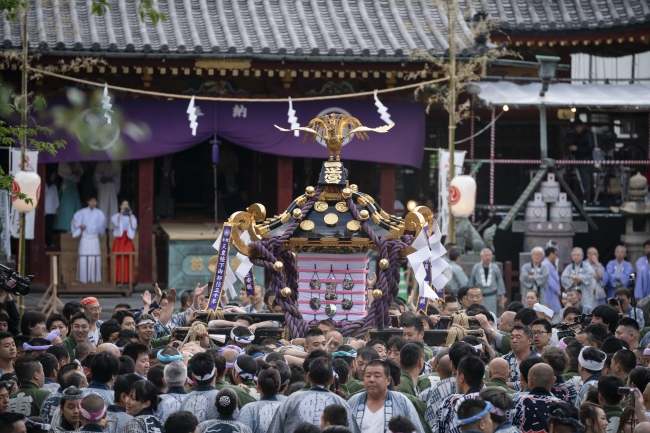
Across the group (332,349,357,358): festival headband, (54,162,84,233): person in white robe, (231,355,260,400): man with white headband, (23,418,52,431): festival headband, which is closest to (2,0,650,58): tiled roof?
(54,162,84,233): person in white robe

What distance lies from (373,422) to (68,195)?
1476 cm

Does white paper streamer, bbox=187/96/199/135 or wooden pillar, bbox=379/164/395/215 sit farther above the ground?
white paper streamer, bbox=187/96/199/135

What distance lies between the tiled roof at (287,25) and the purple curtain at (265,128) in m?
1.15

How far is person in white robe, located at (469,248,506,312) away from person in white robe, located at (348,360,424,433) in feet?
33.7

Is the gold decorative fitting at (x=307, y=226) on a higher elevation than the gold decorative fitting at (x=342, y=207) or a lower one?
lower

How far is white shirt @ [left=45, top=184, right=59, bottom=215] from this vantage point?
21.4m

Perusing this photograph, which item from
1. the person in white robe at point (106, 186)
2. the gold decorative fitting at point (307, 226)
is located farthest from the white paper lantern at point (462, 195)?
the gold decorative fitting at point (307, 226)

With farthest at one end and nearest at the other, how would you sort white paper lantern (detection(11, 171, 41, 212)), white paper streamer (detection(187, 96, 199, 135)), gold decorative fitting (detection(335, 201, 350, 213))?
white paper streamer (detection(187, 96, 199, 135)) < white paper lantern (detection(11, 171, 41, 212)) < gold decorative fitting (detection(335, 201, 350, 213))

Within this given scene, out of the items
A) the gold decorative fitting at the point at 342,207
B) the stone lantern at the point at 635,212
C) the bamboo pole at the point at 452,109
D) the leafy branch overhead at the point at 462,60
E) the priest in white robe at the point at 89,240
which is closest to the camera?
the gold decorative fitting at the point at 342,207

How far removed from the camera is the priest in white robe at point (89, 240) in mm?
20547

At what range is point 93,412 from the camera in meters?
7.57

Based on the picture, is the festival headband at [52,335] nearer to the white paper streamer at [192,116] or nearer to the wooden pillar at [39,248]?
the white paper streamer at [192,116]

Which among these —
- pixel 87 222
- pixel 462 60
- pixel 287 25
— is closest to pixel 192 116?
pixel 87 222

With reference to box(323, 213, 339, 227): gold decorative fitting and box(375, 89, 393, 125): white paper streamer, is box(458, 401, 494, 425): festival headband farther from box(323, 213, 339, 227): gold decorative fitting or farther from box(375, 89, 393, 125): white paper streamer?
box(375, 89, 393, 125): white paper streamer
